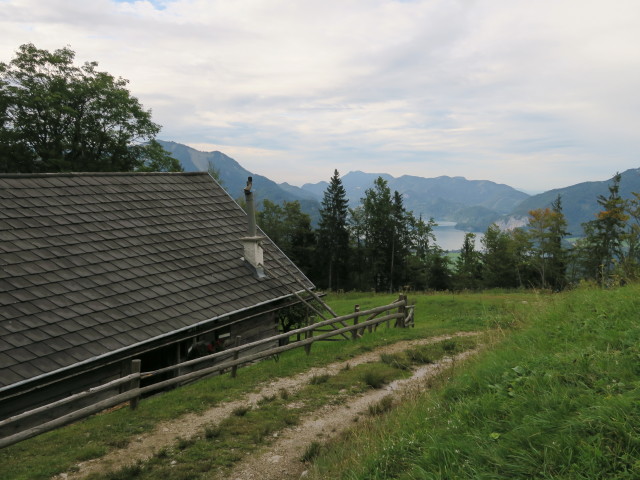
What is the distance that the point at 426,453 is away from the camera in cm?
409

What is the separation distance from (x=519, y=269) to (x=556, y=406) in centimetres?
6587

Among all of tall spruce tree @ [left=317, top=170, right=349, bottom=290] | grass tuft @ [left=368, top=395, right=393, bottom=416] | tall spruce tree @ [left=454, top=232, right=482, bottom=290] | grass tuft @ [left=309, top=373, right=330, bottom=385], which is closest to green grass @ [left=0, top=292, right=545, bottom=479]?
grass tuft @ [left=309, top=373, right=330, bottom=385]

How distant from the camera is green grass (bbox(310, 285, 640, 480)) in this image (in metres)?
3.41

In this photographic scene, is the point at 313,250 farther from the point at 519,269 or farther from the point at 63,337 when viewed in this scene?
the point at 63,337

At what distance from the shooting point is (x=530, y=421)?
3932 millimetres

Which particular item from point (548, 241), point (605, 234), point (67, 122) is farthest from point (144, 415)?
point (605, 234)

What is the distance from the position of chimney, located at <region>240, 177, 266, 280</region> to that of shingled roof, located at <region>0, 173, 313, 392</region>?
0.26 metres

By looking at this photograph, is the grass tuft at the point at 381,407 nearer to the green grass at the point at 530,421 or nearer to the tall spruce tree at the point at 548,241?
the green grass at the point at 530,421

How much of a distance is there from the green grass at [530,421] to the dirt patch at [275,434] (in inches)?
28.4

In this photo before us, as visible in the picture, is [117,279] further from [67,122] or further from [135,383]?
[67,122]

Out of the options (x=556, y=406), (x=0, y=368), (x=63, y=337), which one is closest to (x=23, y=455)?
(x=0, y=368)

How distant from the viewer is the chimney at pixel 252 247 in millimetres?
13867

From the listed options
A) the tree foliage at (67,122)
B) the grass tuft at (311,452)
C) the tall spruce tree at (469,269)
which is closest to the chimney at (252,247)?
the grass tuft at (311,452)

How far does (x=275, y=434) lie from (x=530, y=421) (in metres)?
4.58
